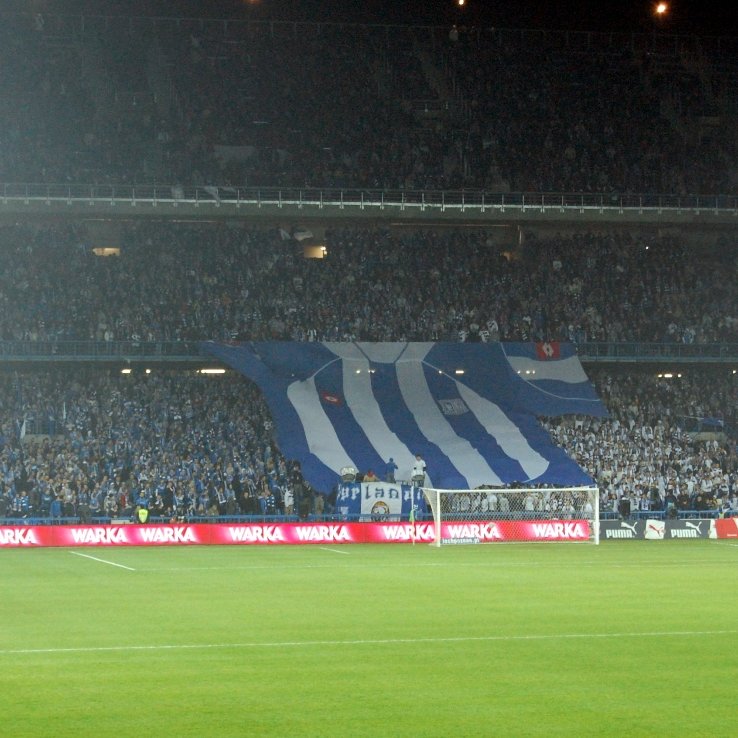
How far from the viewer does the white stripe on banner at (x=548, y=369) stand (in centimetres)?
4619

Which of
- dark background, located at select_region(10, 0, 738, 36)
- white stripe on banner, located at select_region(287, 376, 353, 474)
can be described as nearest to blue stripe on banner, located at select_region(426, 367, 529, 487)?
white stripe on banner, located at select_region(287, 376, 353, 474)

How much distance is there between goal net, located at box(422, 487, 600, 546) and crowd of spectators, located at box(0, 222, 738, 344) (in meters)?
10.3

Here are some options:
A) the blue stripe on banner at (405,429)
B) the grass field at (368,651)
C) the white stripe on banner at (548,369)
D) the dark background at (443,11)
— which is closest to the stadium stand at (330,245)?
the dark background at (443,11)

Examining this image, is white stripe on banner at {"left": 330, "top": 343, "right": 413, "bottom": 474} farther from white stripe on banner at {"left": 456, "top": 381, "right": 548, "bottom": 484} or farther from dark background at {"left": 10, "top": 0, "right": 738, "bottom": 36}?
dark background at {"left": 10, "top": 0, "right": 738, "bottom": 36}

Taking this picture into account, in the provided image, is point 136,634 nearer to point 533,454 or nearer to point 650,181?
point 533,454

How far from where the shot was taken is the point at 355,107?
54562mm

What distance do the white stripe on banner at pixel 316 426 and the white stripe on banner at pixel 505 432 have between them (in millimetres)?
5317

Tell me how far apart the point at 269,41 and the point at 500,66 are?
→ 10657 mm

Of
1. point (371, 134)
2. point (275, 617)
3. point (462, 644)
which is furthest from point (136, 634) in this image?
point (371, 134)

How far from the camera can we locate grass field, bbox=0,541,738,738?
33.6 feet

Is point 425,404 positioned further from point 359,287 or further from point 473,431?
point 359,287

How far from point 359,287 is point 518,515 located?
14.3 m

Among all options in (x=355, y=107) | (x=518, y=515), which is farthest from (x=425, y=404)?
(x=355, y=107)

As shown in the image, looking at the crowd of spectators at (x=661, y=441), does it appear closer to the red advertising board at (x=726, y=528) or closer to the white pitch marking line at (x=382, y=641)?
the red advertising board at (x=726, y=528)
